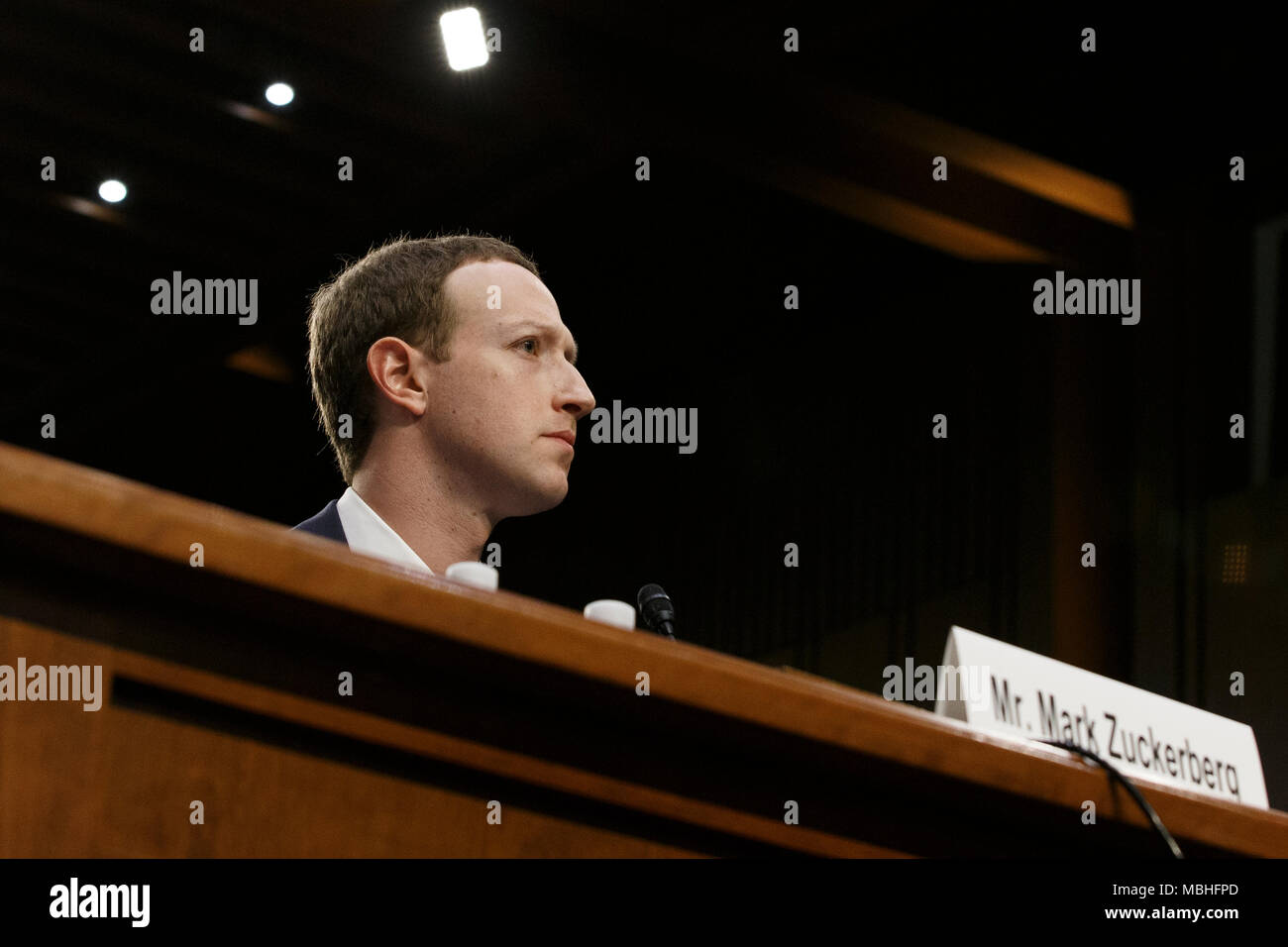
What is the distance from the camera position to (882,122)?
4000 millimetres

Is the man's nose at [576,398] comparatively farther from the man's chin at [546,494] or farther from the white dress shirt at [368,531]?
the white dress shirt at [368,531]

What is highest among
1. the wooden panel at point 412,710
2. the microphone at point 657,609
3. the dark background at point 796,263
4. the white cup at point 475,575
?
the dark background at point 796,263

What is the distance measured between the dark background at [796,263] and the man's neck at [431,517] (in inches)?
88.4

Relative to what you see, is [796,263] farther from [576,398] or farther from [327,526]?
[327,526]

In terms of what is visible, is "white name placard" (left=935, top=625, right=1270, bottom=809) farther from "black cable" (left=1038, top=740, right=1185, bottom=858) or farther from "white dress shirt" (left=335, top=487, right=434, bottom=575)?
"white dress shirt" (left=335, top=487, right=434, bottom=575)

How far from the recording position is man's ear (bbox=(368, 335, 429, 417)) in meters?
1.75

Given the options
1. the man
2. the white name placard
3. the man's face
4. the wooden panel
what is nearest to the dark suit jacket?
the man

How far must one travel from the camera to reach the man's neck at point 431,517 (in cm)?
169

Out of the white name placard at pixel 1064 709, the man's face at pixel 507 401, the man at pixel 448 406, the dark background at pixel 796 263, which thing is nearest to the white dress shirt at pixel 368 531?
the man at pixel 448 406

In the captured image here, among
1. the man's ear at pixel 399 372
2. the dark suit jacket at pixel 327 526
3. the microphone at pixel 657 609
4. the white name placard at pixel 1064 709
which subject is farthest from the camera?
the man's ear at pixel 399 372

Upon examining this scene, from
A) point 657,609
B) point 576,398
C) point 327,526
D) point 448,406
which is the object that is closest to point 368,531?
point 327,526

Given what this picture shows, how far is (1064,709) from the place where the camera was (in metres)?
1.02

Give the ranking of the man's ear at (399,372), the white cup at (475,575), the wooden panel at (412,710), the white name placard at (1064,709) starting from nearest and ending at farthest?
the wooden panel at (412,710)
the white cup at (475,575)
the white name placard at (1064,709)
the man's ear at (399,372)
